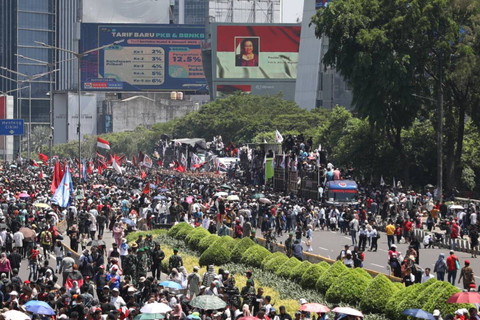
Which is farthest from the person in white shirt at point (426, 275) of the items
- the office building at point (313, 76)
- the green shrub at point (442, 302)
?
the office building at point (313, 76)

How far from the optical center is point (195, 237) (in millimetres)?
35312

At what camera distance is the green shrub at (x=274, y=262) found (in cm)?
2872

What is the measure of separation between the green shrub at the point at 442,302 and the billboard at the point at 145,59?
152082 mm

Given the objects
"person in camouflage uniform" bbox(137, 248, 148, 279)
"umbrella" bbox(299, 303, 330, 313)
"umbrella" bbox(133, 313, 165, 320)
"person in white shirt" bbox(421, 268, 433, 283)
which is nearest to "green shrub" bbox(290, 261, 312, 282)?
"person in white shirt" bbox(421, 268, 433, 283)

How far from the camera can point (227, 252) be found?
31.2 metres

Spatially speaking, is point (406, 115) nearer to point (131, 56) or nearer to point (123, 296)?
point (123, 296)

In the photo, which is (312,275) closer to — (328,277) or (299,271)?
(328,277)

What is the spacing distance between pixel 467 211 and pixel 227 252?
1513 cm

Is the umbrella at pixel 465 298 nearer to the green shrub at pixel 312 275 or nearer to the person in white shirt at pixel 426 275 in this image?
the person in white shirt at pixel 426 275

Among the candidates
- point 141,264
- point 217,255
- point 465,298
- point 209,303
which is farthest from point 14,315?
point 217,255

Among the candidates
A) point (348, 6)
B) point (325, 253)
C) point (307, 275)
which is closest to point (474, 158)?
point (348, 6)

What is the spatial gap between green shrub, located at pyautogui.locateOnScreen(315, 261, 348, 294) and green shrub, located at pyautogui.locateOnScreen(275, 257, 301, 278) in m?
2.22

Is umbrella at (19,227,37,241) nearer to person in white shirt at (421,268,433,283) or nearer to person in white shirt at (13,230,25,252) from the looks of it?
person in white shirt at (13,230,25,252)

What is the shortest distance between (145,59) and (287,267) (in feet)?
481
